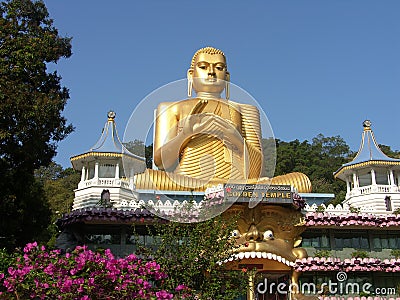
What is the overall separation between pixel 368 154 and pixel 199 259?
14405 mm

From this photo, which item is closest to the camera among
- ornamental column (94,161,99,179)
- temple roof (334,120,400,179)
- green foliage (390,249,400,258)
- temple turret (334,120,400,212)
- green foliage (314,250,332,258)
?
green foliage (314,250,332,258)

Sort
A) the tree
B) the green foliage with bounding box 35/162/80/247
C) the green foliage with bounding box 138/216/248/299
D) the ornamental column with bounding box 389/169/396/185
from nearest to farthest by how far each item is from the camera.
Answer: the green foliage with bounding box 138/216/248/299 < the tree < the green foliage with bounding box 35/162/80/247 < the ornamental column with bounding box 389/169/396/185

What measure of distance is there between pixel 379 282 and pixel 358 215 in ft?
7.55

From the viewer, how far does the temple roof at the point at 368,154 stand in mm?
21641

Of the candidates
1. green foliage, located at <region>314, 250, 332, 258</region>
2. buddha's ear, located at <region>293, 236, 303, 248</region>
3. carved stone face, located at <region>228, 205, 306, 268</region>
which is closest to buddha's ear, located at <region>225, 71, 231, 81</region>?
carved stone face, located at <region>228, 205, 306, 268</region>

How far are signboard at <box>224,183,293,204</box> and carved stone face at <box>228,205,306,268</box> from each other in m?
0.52

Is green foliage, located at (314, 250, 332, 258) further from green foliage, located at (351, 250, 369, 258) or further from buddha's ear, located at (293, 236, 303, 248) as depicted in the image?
green foliage, located at (351, 250, 369, 258)

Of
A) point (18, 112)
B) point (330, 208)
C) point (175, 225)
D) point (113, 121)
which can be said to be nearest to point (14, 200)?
point (18, 112)

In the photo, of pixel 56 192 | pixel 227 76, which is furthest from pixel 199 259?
pixel 56 192

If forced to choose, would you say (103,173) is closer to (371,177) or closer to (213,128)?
(213,128)

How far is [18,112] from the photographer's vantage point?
1077 cm

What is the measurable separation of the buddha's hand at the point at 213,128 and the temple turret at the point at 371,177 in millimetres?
7166

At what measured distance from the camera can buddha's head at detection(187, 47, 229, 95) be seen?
19.1m

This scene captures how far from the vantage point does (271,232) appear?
47.7 feet
